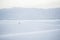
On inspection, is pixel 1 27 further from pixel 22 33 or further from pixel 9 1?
pixel 9 1

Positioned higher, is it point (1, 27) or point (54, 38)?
point (1, 27)

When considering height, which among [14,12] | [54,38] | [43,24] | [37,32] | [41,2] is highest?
[41,2]

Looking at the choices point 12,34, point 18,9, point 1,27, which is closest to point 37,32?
point 12,34

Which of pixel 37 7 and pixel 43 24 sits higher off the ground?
pixel 37 7

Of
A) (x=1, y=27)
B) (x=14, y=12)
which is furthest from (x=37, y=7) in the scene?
(x=1, y=27)

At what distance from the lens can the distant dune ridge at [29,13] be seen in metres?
1.69

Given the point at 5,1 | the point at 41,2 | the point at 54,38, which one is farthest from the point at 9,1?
the point at 54,38

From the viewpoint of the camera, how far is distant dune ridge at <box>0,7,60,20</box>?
66.5 inches

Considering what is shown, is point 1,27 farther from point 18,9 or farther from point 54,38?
point 54,38

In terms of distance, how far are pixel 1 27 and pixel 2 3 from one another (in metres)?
0.50

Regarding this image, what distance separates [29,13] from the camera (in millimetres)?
1698

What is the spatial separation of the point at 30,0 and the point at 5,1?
522mm

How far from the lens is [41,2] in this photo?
5.59ft

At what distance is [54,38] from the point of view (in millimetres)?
1691
